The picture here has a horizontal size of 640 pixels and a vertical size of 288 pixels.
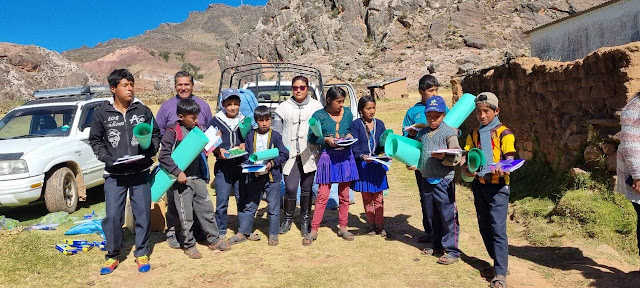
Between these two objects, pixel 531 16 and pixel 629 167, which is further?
pixel 531 16

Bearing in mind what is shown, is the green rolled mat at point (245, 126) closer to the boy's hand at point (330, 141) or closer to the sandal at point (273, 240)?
the boy's hand at point (330, 141)

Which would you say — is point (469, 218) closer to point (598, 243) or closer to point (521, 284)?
point (598, 243)

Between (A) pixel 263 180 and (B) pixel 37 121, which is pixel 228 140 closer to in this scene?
(A) pixel 263 180

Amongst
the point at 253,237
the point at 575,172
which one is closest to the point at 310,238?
the point at 253,237

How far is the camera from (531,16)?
1960 inches

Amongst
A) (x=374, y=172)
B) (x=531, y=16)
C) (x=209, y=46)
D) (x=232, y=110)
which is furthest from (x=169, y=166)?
(x=209, y=46)

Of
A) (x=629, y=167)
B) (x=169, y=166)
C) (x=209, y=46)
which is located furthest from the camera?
(x=209, y=46)

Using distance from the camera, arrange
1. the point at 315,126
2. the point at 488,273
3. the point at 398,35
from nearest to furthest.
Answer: the point at 488,273 → the point at 315,126 → the point at 398,35

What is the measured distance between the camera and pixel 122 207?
4.34m

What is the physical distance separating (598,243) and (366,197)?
7.74ft

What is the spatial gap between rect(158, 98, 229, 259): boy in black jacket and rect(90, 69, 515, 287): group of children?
10 millimetres

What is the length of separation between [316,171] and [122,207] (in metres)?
1.99

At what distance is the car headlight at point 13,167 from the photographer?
602 centimetres

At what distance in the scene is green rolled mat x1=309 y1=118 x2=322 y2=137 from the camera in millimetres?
4680
